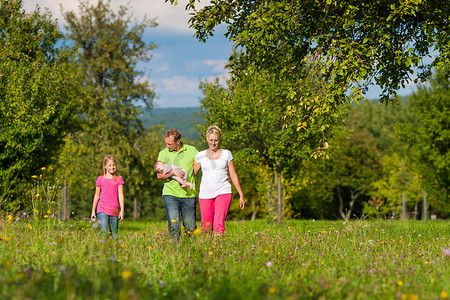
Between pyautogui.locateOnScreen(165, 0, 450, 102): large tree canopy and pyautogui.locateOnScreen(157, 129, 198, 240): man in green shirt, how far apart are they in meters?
2.43

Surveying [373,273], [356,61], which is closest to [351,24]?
[356,61]

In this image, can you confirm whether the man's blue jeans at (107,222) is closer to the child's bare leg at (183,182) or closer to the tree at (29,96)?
the child's bare leg at (183,182)

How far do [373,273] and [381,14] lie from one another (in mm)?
5758

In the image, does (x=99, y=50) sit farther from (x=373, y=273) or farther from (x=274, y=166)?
(x=373, y=273)

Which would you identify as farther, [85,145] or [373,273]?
[85,145]

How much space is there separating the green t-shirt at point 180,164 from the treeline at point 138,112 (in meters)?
2.14

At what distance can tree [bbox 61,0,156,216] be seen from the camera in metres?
25.7

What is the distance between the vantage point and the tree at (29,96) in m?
13.7

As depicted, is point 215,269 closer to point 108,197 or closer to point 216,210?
point 216,210

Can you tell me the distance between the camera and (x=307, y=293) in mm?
4219

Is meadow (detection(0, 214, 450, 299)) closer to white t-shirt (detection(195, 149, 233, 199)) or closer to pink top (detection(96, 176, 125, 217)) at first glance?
white t-shirt (detection(195, 149, 233, 199))

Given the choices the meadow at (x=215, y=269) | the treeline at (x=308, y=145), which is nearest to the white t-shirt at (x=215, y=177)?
the meadow at (x=215, y=269)

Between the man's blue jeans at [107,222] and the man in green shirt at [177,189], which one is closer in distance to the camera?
the man in green shirt at [177,189]

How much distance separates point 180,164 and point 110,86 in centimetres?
2148
